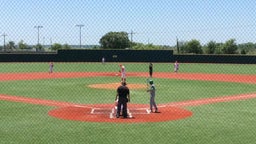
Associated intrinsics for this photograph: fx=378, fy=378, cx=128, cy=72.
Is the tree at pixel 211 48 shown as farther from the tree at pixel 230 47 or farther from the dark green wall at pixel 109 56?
the dark green wall at pixel 109 56

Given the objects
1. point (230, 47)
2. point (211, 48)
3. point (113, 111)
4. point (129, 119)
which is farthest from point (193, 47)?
point (129, 119)

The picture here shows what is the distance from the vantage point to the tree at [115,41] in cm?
9194

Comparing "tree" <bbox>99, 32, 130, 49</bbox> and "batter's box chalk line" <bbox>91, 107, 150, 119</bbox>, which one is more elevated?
"tree" <bbox>99, 32, 130, 49</bbox>

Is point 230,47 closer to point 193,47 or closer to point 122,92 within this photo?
point 193,47

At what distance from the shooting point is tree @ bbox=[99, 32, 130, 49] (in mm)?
91938

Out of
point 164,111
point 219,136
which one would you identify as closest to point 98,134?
point 219,136

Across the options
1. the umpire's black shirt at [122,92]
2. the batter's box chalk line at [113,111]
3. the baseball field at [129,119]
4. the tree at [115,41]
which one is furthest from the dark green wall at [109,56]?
the umpire's black shirt at [122,92]

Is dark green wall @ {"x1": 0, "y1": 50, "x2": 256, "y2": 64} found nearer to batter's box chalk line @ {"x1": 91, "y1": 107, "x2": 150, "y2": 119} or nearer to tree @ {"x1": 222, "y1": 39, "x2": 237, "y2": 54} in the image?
tree @ {"x1": 222, "y1": 39, "x2": 237, "y2": 54}

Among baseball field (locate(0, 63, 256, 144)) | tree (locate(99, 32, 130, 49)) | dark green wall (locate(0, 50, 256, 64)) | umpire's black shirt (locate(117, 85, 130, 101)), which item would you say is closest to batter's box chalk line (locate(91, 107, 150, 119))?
baseball field (locate(0, 63, 256, 144))

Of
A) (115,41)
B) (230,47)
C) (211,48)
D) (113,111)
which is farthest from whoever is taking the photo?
(115,41)

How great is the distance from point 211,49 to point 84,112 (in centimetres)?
→ 6280

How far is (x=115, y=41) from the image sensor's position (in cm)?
9438

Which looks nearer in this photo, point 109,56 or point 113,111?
point 113,111

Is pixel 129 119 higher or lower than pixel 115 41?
lower
